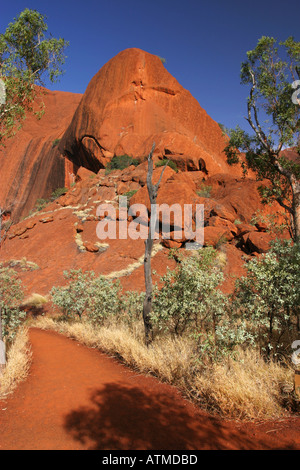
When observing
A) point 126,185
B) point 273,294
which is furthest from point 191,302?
point 126,185

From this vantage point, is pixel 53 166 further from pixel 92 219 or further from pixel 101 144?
pixel 92 219

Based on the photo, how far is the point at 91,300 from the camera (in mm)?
11852

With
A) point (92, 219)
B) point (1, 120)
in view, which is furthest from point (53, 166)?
point (1, 120)

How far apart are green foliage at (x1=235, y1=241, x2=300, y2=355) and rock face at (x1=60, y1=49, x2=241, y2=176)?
80.7ft

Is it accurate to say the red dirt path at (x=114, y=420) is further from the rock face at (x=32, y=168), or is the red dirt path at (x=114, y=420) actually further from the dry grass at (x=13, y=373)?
the rock face at (x=32, y=168)

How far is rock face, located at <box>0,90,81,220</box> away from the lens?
3788cm

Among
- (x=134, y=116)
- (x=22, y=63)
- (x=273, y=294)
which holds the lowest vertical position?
(x=273, y=294)

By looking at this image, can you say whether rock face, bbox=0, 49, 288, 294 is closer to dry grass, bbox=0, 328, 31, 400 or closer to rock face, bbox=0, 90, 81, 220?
rock face, bbox=0, 90, 81, 220

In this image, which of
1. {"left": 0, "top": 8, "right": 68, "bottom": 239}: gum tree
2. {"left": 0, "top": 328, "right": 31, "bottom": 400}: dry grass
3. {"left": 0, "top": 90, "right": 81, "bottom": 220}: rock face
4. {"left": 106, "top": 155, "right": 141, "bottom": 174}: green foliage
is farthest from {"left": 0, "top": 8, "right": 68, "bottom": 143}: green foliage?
{"left": 0, "top": 90, "right": 81, "bottom": 220}: rock face

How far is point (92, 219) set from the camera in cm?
2169

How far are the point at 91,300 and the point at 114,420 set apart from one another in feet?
26.3

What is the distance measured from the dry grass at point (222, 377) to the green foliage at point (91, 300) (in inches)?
158

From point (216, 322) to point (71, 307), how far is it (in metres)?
7.47

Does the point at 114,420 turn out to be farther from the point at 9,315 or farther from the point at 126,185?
the point at 126,185
